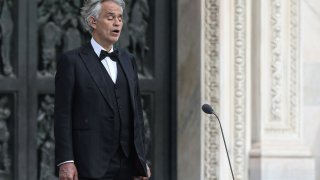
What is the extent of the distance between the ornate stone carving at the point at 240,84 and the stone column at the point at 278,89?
4.1 inches

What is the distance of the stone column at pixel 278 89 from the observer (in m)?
9.20

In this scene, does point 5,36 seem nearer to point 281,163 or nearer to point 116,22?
point 281,163

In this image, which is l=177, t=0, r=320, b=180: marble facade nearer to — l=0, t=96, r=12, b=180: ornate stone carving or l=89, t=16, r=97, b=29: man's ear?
l=0, t=96, r=12, b=180: ornate stone carving

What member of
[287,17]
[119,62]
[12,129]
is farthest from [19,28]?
[119,62]

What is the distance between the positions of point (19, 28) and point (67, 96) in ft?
10.4

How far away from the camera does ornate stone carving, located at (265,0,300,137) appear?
925 cm

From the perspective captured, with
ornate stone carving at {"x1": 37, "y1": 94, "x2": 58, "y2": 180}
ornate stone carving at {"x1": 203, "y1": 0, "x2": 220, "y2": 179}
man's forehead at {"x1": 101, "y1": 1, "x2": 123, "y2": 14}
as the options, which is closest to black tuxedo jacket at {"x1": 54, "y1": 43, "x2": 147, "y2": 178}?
man's forehead at {"x1": 101, "y1": 1, "x2": 123, "y2": 14}

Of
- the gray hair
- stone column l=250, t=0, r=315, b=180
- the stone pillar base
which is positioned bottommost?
the stone pillar base

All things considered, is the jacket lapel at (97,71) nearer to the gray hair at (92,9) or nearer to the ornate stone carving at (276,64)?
the gray hair at (92,9)

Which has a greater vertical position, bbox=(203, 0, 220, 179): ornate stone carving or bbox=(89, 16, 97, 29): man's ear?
bbox=(89, 16, 97, 29): man's ear

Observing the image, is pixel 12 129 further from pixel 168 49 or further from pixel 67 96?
pixel 67 96

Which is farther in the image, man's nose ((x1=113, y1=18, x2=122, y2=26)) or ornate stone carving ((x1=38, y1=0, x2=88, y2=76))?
ornate stone carving ((x1=38, y1=0, x2=88, y2=76))

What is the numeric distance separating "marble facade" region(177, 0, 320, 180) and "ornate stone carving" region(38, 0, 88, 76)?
0.94 m

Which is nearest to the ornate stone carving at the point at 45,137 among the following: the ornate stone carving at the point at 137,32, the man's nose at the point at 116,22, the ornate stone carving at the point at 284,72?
the ornate stone carving at the point at 137,32
